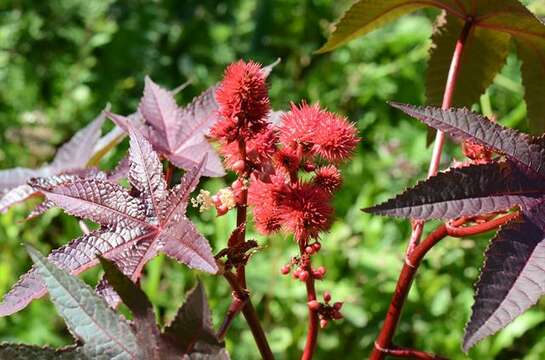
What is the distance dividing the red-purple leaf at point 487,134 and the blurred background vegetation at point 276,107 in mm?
1288

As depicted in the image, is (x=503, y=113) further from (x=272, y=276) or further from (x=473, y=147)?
(x=473, y=147)

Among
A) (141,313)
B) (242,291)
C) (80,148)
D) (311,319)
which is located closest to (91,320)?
(141,313)

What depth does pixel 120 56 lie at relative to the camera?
319 cm

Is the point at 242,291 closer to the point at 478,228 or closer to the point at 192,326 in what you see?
the point at 192,326

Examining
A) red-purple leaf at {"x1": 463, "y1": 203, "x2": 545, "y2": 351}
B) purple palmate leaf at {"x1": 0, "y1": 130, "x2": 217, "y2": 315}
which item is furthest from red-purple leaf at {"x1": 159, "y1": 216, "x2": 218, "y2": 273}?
red-purple leaf at {"x1": 463, "y1": 203, "x2": 545, "y2": 351}

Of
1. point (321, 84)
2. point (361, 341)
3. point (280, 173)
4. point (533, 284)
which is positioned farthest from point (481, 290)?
point (321, 84)

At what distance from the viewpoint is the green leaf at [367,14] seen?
1.00 meters

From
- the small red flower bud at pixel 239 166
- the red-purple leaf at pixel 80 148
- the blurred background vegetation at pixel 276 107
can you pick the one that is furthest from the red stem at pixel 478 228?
the blurred background vegetation at pixel 276 107

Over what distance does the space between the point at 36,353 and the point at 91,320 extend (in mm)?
56

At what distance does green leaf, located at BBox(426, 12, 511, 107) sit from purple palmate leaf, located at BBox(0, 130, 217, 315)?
0.53m

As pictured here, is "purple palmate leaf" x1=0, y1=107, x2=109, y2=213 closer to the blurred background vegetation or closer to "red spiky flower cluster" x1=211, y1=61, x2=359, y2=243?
"red spiky flower cluster" x1=211, y1=61, x2=359, y2=243

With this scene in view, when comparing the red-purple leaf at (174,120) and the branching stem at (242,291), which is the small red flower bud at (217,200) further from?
the red-purple leaf at (174,120)

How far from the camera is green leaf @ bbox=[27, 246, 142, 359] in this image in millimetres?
655

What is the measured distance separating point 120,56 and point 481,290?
2.78 meters
